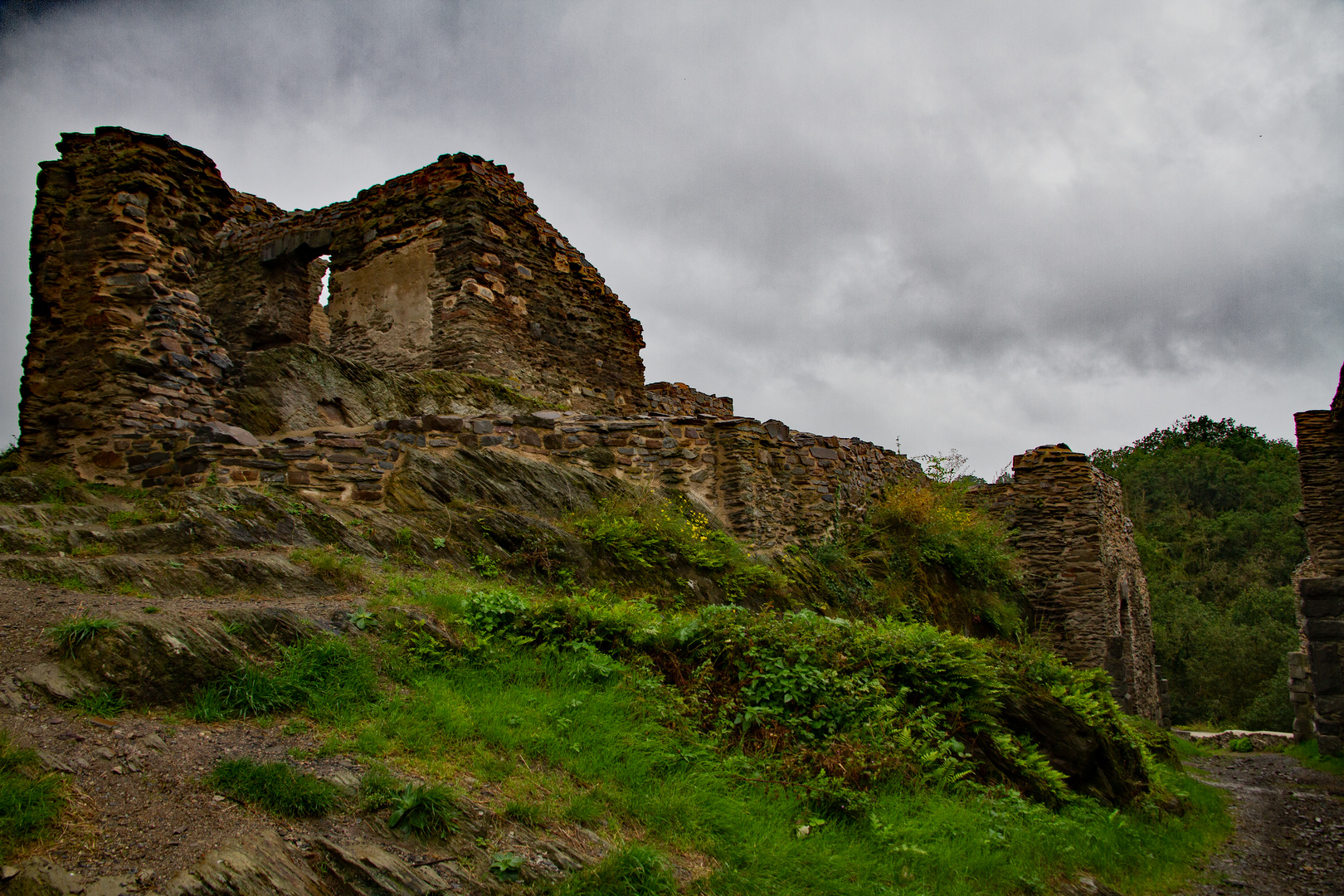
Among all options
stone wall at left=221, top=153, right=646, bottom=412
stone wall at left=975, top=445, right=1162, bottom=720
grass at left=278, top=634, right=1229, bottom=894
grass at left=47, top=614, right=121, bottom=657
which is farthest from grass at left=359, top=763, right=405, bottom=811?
stone wall at left=975, top=445, right=1162, bottom=720

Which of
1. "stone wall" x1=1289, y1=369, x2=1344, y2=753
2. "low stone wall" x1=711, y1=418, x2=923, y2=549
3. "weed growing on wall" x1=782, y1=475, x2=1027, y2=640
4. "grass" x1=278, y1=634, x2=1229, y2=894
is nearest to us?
"grass" x1=278, y1=634, x2=1229, y2=894

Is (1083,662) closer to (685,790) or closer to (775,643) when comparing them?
(775,643)

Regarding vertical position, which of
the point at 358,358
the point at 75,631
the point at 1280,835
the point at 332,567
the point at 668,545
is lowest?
the point at 1280,835

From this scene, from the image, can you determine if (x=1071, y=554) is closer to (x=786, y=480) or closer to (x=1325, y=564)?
(x=1325, y=564)

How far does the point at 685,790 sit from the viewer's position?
16.2 ft

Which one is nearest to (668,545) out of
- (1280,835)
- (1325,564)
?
(1280,835)

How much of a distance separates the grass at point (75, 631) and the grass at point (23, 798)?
0.85 m

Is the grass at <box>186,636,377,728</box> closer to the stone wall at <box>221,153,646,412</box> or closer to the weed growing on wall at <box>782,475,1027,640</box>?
the weed growing on wall at <box>782,475,1027,640</box>

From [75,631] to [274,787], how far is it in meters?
1.69

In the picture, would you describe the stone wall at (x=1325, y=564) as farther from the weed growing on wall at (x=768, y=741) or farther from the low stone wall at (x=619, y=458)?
the weed growing on wall at (x=768, y=741)

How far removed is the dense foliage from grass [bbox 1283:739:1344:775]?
38.0 ft

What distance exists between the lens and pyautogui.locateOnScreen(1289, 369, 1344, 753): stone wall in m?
13.9

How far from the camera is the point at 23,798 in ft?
10.5

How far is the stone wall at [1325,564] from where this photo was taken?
13922 mm
